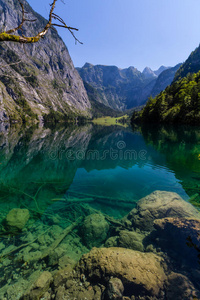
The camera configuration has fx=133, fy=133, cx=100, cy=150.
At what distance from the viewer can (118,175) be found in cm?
1723

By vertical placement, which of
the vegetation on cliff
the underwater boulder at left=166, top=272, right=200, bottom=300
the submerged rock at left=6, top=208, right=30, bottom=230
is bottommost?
the submerged rock at left=6, top=208, right=30, bottom=230

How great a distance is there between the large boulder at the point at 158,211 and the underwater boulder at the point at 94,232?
6.82 ft

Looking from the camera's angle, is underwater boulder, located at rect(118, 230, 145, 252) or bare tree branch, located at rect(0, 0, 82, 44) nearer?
bare tree branch, located at rect(0, 0, 82, 44)

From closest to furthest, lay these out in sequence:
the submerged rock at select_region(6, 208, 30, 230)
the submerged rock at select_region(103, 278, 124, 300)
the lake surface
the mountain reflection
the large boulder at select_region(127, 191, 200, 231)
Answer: the submerged rock at select_region(103, 278, 124, 300) → the lake surface → the submerged rock at select_region(6, 208, 30, 230) → the large boulder at select_region(127, 191, 200, 231) → the mountain reflection

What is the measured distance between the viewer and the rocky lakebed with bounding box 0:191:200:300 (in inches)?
199

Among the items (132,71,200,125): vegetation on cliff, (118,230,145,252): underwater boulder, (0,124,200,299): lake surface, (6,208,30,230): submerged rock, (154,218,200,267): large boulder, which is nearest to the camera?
(154,218,200,267): large boulder

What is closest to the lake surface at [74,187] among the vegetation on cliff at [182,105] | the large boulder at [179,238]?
the large boulder at [179,238]

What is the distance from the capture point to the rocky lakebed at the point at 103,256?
16.6 feet

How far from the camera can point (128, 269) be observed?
548 cm

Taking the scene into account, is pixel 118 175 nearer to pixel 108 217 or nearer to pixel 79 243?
pixel 108 217

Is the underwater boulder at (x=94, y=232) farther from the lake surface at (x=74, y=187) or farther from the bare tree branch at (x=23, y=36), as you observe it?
the bare tree branch at (x=23, y=36)

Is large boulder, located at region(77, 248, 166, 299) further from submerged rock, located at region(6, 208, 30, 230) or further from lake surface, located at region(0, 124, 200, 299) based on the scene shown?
submerged rock, located at region(6, 208, 30, 230)

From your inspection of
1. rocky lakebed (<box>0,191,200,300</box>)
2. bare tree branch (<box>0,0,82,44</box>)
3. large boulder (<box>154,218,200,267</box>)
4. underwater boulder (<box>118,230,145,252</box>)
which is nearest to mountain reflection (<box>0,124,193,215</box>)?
rocky lakebed (<box>0,191,200,300</box>)

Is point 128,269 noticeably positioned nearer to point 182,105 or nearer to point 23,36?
point 23,36
